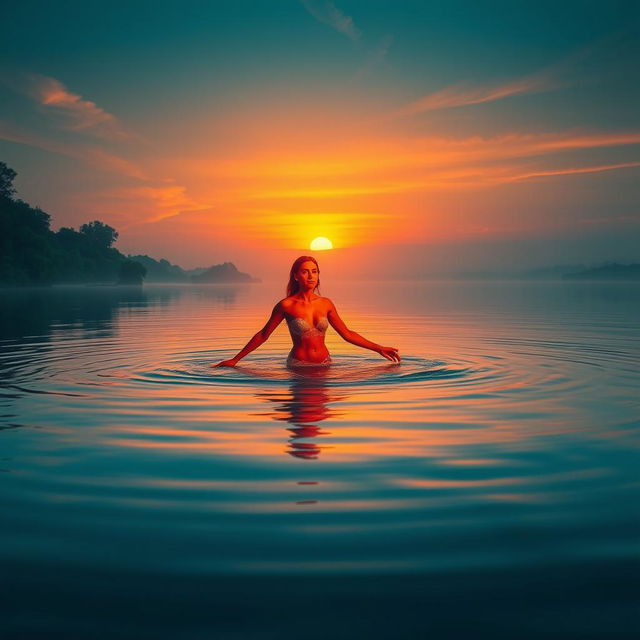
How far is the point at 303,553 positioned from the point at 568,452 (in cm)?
394

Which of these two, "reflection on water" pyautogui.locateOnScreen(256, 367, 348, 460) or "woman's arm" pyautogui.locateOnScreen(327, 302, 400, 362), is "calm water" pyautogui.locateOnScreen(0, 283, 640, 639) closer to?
"reflection on water" pyautogui.locateOnScreen(256, 367, 348, 460)

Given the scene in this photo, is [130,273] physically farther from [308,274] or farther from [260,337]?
[308,274]

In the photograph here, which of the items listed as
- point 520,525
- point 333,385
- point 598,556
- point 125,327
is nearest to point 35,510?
point 520,525

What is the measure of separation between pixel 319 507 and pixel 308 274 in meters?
8.25

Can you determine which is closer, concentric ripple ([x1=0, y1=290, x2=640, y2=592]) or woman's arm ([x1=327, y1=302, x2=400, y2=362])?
concentric ripple ([x1=0, y1=290, x2=640, y2=592])

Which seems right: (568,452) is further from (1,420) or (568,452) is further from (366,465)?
(1,420)

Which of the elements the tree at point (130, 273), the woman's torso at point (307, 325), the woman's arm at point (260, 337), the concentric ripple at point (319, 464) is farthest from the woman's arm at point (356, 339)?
the tree at point (130, 273)

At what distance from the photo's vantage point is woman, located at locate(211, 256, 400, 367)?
551 inches

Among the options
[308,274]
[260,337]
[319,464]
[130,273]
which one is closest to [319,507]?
[319,464]

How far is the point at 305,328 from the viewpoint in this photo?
47.0ft

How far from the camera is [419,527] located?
5.45 m

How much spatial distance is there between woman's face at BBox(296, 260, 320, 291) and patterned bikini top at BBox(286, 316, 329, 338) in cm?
68

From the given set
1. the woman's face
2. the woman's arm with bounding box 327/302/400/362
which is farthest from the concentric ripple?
the woman's face

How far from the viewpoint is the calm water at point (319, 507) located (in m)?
→ 4.17
